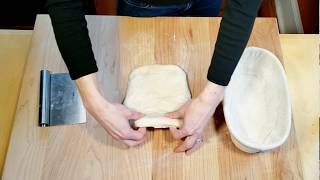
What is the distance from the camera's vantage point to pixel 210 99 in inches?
26.8

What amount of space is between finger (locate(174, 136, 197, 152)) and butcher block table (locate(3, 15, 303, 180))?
17 mm

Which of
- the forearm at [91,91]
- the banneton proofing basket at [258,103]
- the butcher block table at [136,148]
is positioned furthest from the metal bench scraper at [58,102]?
the banneton proofing basket at [258,103]

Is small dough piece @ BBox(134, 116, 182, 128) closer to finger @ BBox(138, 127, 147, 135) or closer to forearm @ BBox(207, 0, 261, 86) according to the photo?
finger @ BBox(138, 127, 147, 135)

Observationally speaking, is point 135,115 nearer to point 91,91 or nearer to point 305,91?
point 91,91

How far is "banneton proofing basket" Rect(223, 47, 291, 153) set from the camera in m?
0.72

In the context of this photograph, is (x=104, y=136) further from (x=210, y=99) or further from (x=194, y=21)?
(x=194, y=21)

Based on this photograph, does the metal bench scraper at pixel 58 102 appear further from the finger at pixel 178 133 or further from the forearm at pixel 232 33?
the forearm at pixel 232 33

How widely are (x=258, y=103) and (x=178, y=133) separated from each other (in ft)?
0.70

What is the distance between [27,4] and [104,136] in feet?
3.69

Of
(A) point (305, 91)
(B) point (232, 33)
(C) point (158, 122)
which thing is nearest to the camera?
(B) point (232, 33)

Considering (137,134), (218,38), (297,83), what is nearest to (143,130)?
(137,134)

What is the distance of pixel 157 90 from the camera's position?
2.74ft

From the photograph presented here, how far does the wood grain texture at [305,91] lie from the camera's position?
0.86 metres

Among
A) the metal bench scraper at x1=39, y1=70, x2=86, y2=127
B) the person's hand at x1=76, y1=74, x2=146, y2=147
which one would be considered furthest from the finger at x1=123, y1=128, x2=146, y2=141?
the metal bench scraper at x1=39, y1=70, x2=86, y2=127
